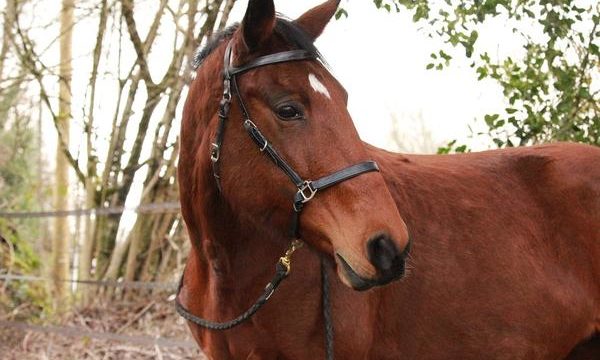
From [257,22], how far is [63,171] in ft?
33.0

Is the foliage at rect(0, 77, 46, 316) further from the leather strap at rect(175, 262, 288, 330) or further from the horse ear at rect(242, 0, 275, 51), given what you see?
the horse ear at rect(242, 0, 275, 51)

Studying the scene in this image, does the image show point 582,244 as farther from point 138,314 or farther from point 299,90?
point 138,314

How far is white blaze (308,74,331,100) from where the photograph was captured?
2.73m

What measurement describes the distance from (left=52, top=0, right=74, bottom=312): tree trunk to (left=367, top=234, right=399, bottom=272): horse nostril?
22.7 feet

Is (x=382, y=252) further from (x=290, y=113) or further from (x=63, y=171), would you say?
(x=63, y=171)

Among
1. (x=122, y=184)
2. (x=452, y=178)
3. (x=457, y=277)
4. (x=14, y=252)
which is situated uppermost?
(x=452, y=178)

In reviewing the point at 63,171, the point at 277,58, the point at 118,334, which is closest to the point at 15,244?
the point at 63,171

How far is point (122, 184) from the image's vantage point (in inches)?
337

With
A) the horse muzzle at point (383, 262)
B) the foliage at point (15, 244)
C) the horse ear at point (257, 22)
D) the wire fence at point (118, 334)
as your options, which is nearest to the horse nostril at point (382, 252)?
the horse muzzle at point (383, 262)

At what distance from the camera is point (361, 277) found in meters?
2.50

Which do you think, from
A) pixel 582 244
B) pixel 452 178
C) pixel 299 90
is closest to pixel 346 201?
pixel 299 90

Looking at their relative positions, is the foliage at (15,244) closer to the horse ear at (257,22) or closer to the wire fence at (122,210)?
the wire fence at (122,210)

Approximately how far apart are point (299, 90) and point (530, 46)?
3.23m

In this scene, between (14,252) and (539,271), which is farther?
(14,252)
